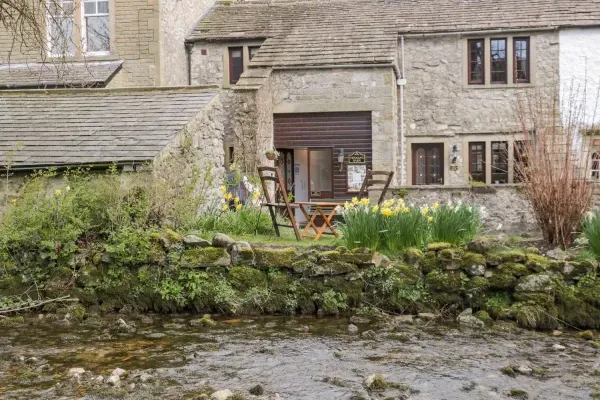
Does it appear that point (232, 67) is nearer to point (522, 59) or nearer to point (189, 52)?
point (189, 52)

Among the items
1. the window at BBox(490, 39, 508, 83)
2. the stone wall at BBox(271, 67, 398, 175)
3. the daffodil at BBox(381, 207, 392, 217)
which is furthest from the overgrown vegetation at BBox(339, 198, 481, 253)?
the window at BBox(490, 39, 508, 83)

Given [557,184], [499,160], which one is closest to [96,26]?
[499,160]

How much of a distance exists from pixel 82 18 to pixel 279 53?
215 inches

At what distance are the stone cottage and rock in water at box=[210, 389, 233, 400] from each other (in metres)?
11.3

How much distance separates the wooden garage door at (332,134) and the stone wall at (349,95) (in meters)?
0.23

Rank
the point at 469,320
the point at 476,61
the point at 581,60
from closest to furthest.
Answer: the point at 469,320 → the point at 581,60 → the point at 476,61

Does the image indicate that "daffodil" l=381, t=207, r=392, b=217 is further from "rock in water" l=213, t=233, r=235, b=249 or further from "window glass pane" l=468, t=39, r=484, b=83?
"window glass pane" l=468, t=39, r=484, b=83

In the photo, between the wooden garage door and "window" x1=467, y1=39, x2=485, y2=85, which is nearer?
the wooden garage door

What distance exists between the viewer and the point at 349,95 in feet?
57.1

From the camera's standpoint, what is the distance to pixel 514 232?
13117mm

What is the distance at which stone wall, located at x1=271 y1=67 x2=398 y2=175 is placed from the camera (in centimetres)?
1730

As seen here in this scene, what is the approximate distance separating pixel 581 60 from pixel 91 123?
43.3 feet

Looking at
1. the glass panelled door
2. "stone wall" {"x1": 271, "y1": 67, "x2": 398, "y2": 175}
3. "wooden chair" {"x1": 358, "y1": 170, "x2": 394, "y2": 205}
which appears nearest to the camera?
"wooden chair" {"x1": 358, "y1": 170, "x2": 394, "y2": 205}

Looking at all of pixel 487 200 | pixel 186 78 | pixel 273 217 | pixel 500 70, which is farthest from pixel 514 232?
pixel 186 78
